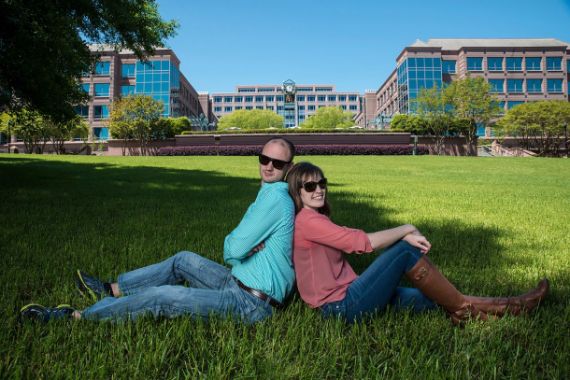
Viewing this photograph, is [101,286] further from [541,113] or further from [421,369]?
[541,113]

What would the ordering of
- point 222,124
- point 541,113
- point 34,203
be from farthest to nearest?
point 222,124 → point 541,113 → point 34,203

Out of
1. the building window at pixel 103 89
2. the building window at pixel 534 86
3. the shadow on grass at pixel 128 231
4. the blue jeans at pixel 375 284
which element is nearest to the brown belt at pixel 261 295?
the blue jeans at pixel 375 284

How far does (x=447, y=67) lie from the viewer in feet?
262

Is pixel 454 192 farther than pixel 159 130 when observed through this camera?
No

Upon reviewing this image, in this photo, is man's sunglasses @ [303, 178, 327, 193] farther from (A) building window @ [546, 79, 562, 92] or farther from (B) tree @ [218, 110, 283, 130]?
(A) building window @ [546, 79, 562, 92]

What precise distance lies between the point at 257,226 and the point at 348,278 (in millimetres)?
709

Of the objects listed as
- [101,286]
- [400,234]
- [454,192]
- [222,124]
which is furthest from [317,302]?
[222,124]

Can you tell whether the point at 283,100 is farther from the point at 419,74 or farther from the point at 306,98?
the point at 419,74

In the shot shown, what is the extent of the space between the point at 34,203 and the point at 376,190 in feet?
27.0

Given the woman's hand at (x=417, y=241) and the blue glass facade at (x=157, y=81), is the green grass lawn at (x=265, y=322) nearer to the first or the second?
the woman's hand at (x=417, y=241)

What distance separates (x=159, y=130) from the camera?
4306 centimetres

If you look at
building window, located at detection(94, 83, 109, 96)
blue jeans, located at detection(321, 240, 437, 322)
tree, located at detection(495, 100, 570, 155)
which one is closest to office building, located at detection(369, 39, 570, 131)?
tree, located at detection(495, 100, 570, 155)

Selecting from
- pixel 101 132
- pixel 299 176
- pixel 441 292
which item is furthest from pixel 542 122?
pixel 101 132

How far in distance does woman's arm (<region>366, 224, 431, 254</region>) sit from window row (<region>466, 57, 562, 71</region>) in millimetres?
85647
